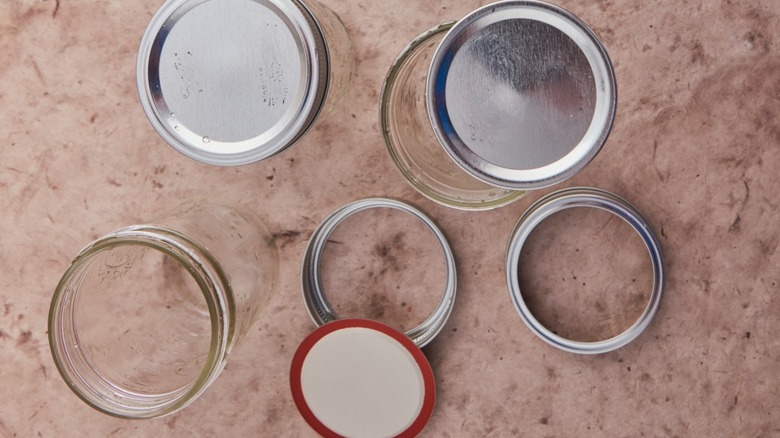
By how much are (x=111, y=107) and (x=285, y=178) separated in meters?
0.31

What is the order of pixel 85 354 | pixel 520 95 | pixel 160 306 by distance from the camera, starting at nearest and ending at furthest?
pixel 520 95
pixel 85 354
pixel 160 306

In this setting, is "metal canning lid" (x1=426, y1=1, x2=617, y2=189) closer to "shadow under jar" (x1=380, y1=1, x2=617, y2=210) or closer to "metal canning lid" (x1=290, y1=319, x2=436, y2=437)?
"shadow under jar" (x1=380, y1=1, x2=617, y2=210)

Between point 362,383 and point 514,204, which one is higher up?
point 514,204

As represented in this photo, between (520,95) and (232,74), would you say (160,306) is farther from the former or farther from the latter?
(520,95)

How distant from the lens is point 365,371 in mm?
1003

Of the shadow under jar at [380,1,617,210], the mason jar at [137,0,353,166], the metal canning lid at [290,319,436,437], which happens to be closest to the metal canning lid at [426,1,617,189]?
the shadow under jar at [380,1,617,210]

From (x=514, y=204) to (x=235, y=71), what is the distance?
482 mm

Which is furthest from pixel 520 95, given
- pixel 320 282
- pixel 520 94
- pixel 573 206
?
pixel 320 282

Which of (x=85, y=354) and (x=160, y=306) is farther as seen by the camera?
(x=160, y=306)

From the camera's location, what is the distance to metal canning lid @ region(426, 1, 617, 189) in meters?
0.78

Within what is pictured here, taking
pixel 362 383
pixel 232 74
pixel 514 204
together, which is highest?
pixel 232 74

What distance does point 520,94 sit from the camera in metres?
0.78

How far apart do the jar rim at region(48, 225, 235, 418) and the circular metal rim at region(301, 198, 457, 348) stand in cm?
20

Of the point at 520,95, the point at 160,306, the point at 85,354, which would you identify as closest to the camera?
the point at 520,95
